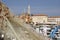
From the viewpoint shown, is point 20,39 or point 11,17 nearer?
point 20,39

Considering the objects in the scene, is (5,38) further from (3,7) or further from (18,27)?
(3,7)

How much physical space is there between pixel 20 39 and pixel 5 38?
0.18 meters

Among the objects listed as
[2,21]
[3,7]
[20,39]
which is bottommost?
[20,39]

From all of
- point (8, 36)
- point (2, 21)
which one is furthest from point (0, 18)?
point (8, 36)

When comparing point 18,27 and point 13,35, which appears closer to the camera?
point 13,35

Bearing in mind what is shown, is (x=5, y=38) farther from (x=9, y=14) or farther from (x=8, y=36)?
(x=9, y=14)

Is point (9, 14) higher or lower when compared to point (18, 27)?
higher

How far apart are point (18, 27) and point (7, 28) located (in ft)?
0.46

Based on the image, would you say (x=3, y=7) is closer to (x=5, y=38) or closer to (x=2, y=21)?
(x=2, y=21)

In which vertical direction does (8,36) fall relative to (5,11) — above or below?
below

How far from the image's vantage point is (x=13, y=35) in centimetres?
209

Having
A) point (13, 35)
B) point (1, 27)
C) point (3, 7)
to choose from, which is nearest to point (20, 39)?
point (13, 35)

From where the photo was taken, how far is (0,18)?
2.18 m

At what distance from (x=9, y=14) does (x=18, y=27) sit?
0.18 m
